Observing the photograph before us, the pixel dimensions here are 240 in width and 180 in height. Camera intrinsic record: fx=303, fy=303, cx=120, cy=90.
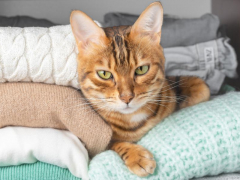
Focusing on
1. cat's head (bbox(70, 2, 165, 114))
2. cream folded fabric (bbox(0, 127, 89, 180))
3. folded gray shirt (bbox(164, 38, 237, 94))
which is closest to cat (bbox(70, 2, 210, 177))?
cat's head (bbox(70, 2, 165, 114))

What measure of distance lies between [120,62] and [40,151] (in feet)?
1.04

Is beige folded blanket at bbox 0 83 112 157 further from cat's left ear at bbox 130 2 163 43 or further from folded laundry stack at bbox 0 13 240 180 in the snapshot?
cat's left ear at bbox 130 2 163 43

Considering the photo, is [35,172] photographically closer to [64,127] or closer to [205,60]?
[64,127]

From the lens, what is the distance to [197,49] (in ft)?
4.31

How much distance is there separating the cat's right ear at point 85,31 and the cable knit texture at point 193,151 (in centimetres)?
32

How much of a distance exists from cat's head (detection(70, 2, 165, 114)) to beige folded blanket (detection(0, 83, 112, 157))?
59 millimetres

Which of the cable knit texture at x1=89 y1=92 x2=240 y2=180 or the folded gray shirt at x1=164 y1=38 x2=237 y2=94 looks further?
the folded gray shirt at x1=164 y1=38 x2=237 y2=94

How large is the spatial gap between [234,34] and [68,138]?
0.97 m

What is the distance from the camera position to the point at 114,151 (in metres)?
0.88

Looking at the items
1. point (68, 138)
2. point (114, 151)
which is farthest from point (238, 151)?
point (68, 138)

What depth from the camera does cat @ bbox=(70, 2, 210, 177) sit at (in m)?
0.83

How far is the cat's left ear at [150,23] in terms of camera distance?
86cm

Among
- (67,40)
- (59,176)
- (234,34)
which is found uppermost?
(67,40)

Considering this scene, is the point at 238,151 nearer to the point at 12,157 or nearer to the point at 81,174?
the point at 81,174
